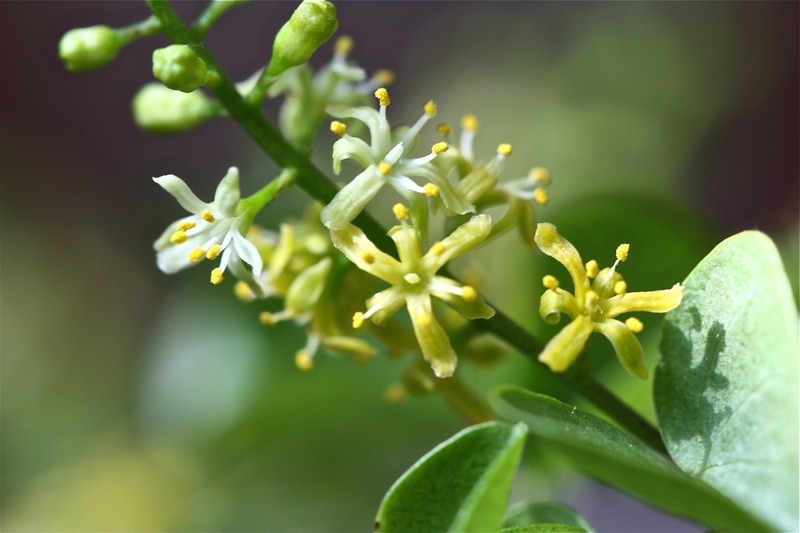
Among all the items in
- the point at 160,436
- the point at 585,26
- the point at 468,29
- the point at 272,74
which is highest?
the point at 468,29

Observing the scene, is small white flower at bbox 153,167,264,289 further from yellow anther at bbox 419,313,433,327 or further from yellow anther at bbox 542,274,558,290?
yellow anther at bbox 542,274,558,290

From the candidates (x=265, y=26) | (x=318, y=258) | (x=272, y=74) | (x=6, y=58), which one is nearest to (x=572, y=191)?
(x=318, y=258)

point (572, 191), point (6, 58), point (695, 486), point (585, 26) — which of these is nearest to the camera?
point (695, 486)

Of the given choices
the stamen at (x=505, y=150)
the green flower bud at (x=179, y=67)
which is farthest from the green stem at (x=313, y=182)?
the stamen at (x=505, y=150)

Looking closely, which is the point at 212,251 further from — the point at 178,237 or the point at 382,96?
the point at 382,96

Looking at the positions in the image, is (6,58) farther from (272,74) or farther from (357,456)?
(272,74)
